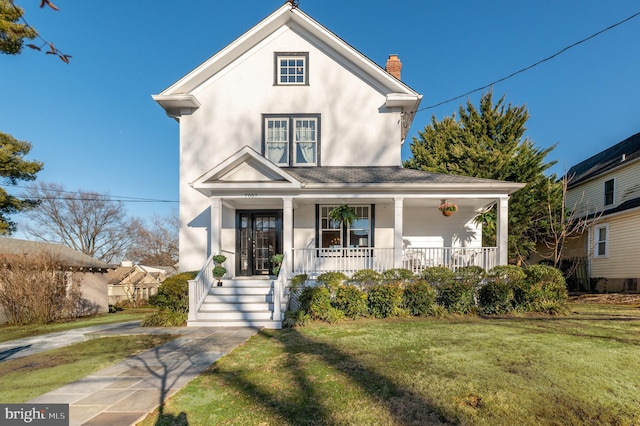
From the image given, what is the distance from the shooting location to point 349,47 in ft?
36.3

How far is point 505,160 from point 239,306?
14.5 metres

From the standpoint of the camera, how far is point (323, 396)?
3.76m

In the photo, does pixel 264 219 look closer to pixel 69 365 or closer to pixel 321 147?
pixel 321 147

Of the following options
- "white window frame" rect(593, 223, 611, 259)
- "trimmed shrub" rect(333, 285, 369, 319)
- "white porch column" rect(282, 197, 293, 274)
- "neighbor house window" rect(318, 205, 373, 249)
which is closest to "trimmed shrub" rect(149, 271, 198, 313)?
"white porch column" rect(282, 197, 293, 274)

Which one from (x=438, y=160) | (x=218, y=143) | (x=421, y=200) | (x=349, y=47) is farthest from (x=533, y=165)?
(x=218, y=143)

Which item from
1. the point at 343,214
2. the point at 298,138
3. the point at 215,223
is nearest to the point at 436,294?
the point at 343,214

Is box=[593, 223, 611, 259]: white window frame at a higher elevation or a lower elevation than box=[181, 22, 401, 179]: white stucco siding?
lower

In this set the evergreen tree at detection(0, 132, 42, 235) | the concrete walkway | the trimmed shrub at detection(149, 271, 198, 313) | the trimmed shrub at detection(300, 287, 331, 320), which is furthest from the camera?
the evergreen tree at detection(0, 132, 42, 235)

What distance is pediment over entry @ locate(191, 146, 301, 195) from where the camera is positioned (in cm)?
938

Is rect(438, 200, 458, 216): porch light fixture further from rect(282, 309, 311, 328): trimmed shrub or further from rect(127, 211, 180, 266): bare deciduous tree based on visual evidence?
rect(127, 211, 180, 266): bare deciduous tree

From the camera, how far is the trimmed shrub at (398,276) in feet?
29.1

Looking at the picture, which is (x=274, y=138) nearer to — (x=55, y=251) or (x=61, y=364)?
(x=61, y=364)

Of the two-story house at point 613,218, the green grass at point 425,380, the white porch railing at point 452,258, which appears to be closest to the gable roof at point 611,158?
the two-story house at point 613,218

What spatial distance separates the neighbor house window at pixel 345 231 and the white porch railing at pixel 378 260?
0.77 metres
